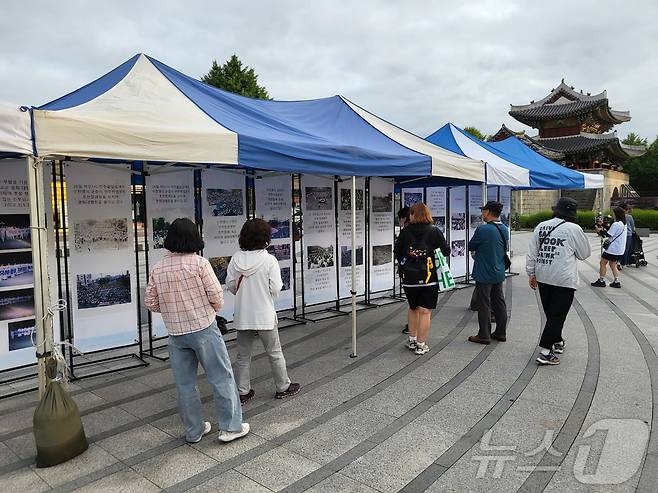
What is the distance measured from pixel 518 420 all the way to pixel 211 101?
161 inches

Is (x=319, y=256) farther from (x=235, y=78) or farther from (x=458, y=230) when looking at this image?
(x=235, y=78)

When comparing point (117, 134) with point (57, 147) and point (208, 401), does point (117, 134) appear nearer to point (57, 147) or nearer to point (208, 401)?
point (57, 147)

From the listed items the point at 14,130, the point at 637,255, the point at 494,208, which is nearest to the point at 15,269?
the point at 14,130

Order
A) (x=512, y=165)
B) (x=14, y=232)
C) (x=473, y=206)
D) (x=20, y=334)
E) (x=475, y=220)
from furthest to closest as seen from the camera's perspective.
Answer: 1. (x=475, y=220)
2. (x=473, y=206)
3. (x=512, y=165)
4. (x=20, y=334)
5. (x=14, y=232)

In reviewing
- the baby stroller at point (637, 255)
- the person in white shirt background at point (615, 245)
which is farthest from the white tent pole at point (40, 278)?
the baby stroller at point (637, 255)

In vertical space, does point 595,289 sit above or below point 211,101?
below

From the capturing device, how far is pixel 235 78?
80.2 ft

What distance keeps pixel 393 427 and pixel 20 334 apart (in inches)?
136

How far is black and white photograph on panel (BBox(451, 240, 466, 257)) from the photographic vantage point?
9961 millimetres

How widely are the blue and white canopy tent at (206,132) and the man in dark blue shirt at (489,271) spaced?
0.89 m

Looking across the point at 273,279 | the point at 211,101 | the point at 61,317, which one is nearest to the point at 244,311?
the point at 273,279

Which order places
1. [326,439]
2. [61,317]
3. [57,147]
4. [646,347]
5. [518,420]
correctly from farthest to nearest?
[646,347], [61,317], [518,420], [326,439], [57,147]

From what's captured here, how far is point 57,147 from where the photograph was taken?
3137 millimetres

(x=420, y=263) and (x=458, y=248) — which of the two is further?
(x=458, y=248)
